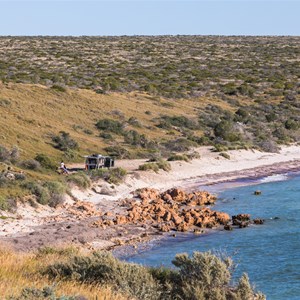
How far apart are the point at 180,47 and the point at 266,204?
7587 cm

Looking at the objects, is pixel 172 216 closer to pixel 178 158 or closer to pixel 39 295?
pixel 178 158

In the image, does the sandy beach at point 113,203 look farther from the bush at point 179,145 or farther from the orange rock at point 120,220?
the bush at point 179,145

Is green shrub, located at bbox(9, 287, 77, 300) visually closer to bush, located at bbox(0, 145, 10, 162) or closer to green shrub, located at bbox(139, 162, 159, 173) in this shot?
bush, located at bbox(0, 145, 10, 162)

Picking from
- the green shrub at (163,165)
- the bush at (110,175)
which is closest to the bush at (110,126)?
the green shrub at (163,165)

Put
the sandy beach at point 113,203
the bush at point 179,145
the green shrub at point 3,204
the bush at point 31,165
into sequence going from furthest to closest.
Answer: the bush at point 179,145 → the bush at point 31,165 → the green shrub at point 3,204 → the sandy beach at point 113,203

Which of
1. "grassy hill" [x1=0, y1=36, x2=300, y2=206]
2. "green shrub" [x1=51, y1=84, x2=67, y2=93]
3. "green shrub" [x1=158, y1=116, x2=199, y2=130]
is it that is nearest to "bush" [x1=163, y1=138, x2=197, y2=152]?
"grassy hill" [x1=0, y1=36, x2=300, y2=206]

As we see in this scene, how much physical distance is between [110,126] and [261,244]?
23906mm

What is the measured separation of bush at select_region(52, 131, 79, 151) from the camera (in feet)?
118

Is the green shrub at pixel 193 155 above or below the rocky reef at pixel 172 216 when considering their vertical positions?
above

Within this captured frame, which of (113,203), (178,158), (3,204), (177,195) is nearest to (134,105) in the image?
(178,158)

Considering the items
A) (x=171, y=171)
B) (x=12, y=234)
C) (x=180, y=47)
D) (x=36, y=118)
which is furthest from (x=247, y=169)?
(x=180, y=47)

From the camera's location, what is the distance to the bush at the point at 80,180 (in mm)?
26891

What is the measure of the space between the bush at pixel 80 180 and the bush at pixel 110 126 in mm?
14839

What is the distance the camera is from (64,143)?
36.2 m
